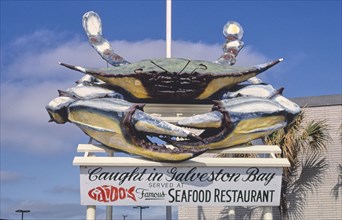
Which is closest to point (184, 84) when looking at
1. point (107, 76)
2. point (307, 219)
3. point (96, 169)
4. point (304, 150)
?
point (107, 76)

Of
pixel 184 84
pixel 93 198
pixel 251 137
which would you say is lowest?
pixel 93 198

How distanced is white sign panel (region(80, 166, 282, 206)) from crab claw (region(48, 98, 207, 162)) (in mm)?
438

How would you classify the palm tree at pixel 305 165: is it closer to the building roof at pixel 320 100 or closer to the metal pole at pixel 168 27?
the building roof at pixel 320 100

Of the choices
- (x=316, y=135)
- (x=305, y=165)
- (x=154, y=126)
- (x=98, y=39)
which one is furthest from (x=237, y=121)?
(x=305, y=165)

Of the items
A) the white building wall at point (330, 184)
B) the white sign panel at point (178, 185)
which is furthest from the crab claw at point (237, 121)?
the white building wall at point (330, 184)

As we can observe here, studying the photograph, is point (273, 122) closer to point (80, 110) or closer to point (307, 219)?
point (80, 110)

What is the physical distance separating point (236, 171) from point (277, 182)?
0.98 metres

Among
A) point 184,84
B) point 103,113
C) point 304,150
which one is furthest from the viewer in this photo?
point 304,150

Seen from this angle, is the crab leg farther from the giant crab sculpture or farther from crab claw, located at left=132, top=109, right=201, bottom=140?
crab claw, located at left=132, top=109, right=201, bottom=140

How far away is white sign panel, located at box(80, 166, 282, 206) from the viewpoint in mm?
14719

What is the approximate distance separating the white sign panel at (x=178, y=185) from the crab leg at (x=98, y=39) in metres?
3.52

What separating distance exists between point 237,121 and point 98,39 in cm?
471

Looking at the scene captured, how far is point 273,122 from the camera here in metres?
15.2

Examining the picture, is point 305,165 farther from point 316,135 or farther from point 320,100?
point 320,100
